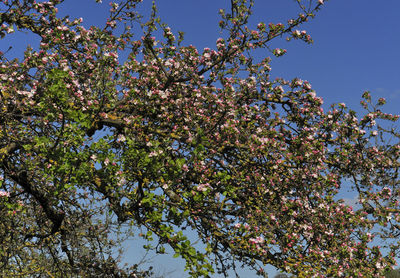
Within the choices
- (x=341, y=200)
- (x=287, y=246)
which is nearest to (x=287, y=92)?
(x=341, y=200)

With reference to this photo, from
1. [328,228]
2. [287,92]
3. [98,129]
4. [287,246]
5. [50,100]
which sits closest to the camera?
[50,100]

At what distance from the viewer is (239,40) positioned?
1152 centimetres

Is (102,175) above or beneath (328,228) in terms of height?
above

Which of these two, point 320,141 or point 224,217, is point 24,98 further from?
point 320,141

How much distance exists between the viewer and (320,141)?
37.6ft

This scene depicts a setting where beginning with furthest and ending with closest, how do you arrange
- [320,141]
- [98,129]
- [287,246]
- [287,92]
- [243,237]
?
[287,92], [320,141], [98,129], [287,246], [243,237]

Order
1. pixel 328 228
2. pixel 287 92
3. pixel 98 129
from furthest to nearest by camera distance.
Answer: pixel 287 92 < pixel 98 129 < pixel 328 228

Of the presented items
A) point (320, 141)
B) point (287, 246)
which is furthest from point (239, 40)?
point (287, 246)

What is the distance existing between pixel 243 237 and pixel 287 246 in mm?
1468

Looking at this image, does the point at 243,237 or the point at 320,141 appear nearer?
the point at 243,237

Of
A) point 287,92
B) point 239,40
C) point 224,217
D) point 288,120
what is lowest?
point 224,217

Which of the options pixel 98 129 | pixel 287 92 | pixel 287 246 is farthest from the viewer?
pixel 287 92

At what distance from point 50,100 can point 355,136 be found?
8.96 metres

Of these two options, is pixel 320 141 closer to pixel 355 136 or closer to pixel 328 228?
pixel 355 136
